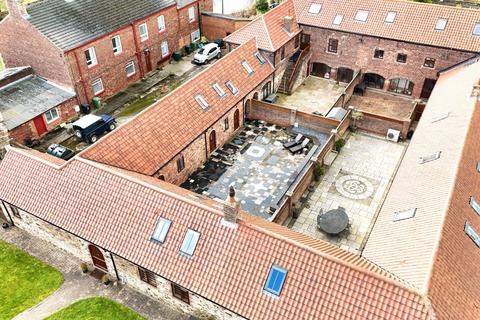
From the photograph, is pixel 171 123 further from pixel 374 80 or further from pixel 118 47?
pixel 374 80

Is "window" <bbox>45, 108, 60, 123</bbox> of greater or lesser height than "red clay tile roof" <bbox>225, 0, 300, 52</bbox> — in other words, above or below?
below

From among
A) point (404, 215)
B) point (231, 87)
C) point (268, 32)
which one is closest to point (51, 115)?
point (231, 87)

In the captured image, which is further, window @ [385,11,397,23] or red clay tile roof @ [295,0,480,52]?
window @ [385,11,397,23]

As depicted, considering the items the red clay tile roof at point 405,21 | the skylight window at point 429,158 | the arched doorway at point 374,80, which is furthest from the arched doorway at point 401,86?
the skylight window at point 429,158

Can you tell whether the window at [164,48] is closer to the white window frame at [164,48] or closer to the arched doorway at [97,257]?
the white window frame at [164,48]

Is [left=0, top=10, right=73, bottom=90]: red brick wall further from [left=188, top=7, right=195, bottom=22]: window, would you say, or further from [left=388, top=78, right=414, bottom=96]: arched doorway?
[left=388, top=78, right=414, bottom=96]: arched doorway

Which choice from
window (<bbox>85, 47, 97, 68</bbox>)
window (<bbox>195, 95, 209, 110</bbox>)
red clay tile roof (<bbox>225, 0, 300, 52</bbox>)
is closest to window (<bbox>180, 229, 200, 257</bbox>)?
window (<bbox>195, 95, 209, 110</bbox>)

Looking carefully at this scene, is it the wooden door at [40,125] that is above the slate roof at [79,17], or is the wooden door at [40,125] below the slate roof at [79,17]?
below
